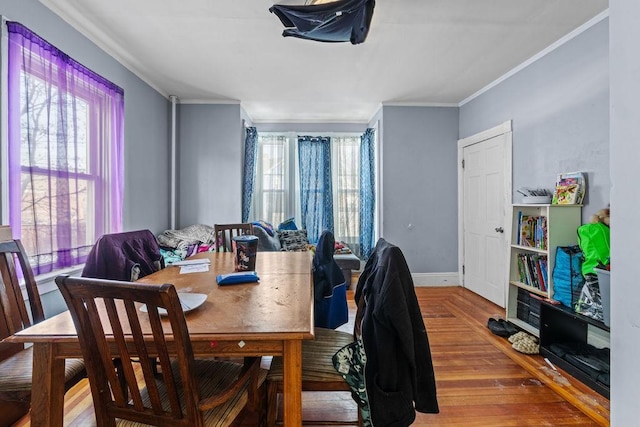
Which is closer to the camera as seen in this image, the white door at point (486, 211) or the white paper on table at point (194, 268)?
the white paper on table at point (194, 268)

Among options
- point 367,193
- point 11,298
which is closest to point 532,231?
point 367,193

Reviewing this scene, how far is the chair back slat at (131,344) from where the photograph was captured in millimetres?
761

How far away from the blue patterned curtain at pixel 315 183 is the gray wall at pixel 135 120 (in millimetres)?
2029

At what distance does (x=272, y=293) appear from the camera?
4.23ft

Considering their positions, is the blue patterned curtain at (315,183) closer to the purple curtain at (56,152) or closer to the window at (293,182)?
the window at (293,182)

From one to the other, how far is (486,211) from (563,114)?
1.34 meters

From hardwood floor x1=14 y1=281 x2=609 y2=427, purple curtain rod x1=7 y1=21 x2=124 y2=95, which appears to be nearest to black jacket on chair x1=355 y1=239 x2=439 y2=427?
hardwood floor x1=14 y1=281 x2=609 y2=427

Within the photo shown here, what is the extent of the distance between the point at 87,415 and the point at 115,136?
2.29 m

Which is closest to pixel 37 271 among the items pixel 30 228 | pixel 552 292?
pixel 30 228

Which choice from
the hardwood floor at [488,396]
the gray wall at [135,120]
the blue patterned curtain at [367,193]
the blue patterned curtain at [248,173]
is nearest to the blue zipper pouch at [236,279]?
the hardwood floor at [488,396]

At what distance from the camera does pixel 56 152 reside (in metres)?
2.06

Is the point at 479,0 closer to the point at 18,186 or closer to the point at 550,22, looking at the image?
the point at 550,22

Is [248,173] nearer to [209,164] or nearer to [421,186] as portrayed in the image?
[209,164]

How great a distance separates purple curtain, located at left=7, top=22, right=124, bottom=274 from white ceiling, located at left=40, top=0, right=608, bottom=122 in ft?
1.57
